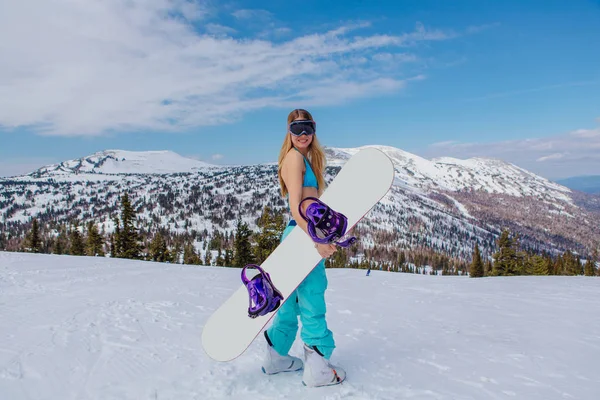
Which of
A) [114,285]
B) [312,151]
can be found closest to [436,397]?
[312,151]

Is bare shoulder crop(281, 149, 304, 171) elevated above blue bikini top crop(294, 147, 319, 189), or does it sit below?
above

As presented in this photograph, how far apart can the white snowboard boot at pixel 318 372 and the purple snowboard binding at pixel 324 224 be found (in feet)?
3.83

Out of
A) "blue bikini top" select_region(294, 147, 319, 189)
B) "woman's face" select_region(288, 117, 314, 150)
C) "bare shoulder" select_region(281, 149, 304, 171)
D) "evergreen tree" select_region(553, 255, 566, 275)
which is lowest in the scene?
"evergreen tree" select_region(553, 255, 566, 275)

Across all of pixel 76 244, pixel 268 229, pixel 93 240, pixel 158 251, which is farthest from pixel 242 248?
pixel 76 244

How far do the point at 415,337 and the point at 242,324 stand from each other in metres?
2.72

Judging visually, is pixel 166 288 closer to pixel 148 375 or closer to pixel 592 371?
pixel 148 375

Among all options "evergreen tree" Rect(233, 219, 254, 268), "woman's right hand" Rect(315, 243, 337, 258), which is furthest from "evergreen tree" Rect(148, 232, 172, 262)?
"woman's right hand" Rect(315, 243, 337, 258)

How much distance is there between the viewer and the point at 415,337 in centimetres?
482

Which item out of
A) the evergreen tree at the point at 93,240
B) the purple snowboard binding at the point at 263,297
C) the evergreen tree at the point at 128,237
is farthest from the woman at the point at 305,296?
the evergreen tree at the point at 93,240

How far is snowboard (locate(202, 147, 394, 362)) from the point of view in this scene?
332 centimetres

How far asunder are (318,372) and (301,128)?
94.1 inches

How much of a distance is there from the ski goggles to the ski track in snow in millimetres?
2482

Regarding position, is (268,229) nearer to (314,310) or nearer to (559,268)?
(314,310)

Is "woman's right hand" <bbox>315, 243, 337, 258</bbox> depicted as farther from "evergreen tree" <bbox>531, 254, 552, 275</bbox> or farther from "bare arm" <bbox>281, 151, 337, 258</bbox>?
"evergreen tree" <bbox>531, 254, 552, 275</bbox>
